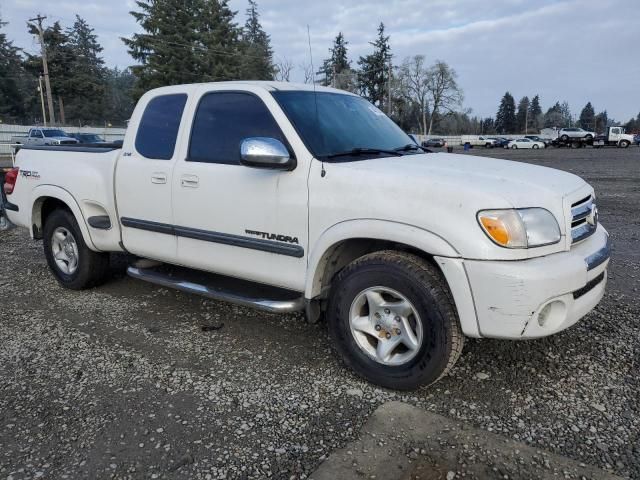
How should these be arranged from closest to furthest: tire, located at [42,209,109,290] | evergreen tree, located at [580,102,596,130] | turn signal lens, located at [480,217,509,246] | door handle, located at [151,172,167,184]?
1. turn signal lens, located at [480,217,509,246]
2. door handle, located at [151,172,167,184]
3. tire, located at [42,209,109,290]
4. evergreen tree, located at [580,102,596,130]

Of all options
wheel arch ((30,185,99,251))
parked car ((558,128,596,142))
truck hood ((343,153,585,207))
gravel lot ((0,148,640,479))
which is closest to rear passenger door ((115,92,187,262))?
wheel arch ((30,185,99,251))

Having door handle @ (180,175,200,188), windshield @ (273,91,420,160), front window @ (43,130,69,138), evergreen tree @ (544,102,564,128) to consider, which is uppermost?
evergreen tree @ (544,102,564,128)

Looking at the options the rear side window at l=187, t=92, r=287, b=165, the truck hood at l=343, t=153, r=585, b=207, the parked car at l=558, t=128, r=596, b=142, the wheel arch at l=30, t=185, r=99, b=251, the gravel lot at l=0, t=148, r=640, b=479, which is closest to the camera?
the gravel lot at l=0, t=148, r=640, b=479

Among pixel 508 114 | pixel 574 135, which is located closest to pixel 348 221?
pixel 574 135

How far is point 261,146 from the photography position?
3285mm

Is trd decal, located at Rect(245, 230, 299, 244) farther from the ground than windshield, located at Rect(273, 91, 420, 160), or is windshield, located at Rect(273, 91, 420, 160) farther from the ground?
A: windshield, located at Rect(273, 91, 420, 160)

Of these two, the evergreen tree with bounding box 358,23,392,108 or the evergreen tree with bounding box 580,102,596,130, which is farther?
the evergreen tree with bounding box 580,102,596,130

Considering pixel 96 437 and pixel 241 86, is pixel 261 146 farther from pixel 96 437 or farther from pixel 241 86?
pixel 96 437

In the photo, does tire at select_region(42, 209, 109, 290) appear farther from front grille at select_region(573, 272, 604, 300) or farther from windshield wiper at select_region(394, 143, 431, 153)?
front grille at select_region(573, 272, 604, 300)

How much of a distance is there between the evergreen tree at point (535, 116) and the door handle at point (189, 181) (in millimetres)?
115896

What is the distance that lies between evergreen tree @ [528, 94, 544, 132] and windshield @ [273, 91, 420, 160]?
115 m

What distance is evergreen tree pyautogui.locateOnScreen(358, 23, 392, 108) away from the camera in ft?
270

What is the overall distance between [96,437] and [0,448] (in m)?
0.47

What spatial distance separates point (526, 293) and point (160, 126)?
10.5 ft
